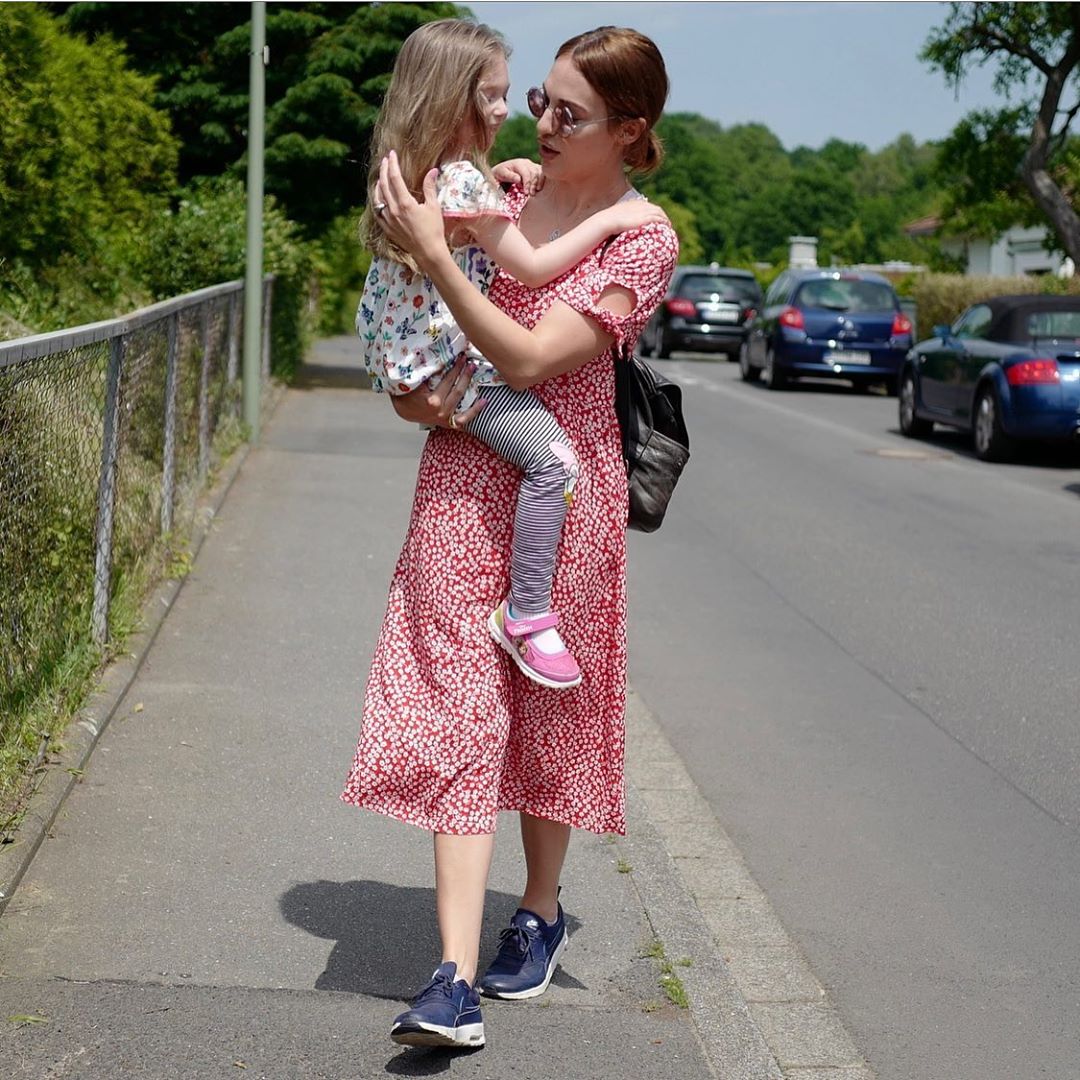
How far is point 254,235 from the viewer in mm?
14539

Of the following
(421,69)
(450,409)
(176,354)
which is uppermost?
(421,69)

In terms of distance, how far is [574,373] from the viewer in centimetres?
360

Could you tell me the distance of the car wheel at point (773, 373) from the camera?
82.6ft

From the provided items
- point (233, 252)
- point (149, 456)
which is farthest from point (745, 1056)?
point (233, 252)

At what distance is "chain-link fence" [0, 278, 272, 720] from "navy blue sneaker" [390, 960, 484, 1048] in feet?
6.60

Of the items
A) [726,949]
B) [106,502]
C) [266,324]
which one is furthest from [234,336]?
[726,949]

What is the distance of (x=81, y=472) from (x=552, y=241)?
307cm

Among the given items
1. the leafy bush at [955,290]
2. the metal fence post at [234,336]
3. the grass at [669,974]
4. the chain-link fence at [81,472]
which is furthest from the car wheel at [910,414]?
the grass at [669,974]

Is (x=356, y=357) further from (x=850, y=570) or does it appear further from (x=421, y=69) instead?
(x=421, y=69)

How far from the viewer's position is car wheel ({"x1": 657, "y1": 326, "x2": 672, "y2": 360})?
33225 mm

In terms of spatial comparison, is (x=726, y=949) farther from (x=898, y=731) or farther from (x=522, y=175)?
(x=898, y=731)

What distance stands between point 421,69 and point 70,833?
243cm

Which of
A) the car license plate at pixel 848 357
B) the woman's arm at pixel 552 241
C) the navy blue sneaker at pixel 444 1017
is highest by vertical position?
the woman's arm at pixel 552 241

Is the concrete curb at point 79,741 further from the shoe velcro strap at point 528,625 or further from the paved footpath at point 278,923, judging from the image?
the shoe velcro strap at point 528,625
